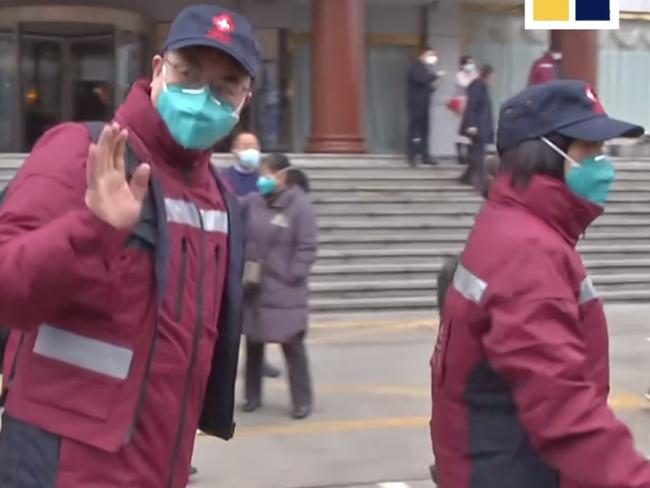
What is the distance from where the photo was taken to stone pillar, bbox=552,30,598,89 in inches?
805

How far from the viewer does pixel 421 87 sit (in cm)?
1742

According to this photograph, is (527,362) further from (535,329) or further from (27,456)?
(27,456)

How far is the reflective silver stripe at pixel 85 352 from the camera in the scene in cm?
250

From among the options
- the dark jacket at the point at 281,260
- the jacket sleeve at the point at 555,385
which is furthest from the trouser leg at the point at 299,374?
the jacket sleeve at the point at 555,385

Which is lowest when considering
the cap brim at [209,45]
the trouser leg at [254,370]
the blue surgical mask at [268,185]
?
the trouser leg at [254,370]

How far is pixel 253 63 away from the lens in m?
2.70

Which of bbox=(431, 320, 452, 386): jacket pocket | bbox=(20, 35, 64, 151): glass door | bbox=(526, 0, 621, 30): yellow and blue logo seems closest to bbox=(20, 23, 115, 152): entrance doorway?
bbox=(20, 35, 64, 151): glass door

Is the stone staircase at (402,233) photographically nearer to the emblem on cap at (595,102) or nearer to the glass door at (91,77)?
the glass door at (91,77)

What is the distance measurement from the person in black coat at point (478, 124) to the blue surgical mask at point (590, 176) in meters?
13.2

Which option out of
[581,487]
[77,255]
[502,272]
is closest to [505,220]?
[502,272]

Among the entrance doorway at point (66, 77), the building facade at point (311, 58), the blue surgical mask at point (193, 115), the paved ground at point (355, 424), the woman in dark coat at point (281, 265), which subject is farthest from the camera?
the entrance doorway at point (66, 77)

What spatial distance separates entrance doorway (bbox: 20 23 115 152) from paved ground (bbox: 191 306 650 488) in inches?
452

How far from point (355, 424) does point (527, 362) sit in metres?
4.91

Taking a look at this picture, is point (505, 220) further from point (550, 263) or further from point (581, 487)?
point (581, 487)
